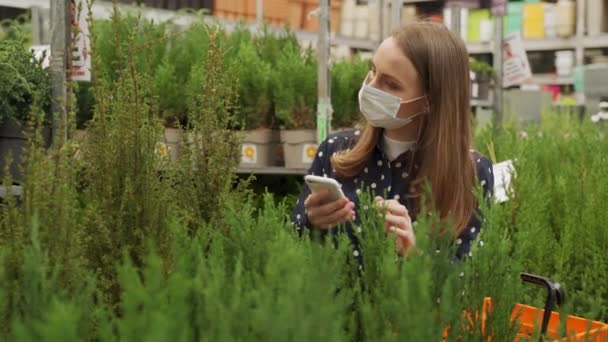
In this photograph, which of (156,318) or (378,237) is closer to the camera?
(156,318)

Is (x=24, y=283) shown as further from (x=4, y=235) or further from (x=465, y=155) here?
(x=465, y=155)

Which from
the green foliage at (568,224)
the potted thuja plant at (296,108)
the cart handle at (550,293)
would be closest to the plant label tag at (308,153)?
the potted thuja plant at (296,108)

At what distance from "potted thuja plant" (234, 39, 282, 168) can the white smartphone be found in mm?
1396

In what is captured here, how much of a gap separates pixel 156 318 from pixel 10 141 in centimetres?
145

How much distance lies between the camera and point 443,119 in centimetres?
166

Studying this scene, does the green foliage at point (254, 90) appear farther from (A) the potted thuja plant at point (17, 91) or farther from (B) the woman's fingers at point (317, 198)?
(B) the woman's fingers at point (317, 198)

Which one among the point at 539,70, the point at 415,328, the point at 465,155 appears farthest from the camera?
the point at 539,70

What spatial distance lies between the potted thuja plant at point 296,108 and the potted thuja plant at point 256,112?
0.14ft

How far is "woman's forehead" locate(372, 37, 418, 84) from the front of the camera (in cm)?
165

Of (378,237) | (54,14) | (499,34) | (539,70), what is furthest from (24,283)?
(539,70)

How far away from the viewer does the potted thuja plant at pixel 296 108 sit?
273 cm

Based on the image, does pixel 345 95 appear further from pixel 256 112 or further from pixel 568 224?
pixel 568 224

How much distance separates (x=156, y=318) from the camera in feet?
1.89

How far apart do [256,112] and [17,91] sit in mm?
1061
